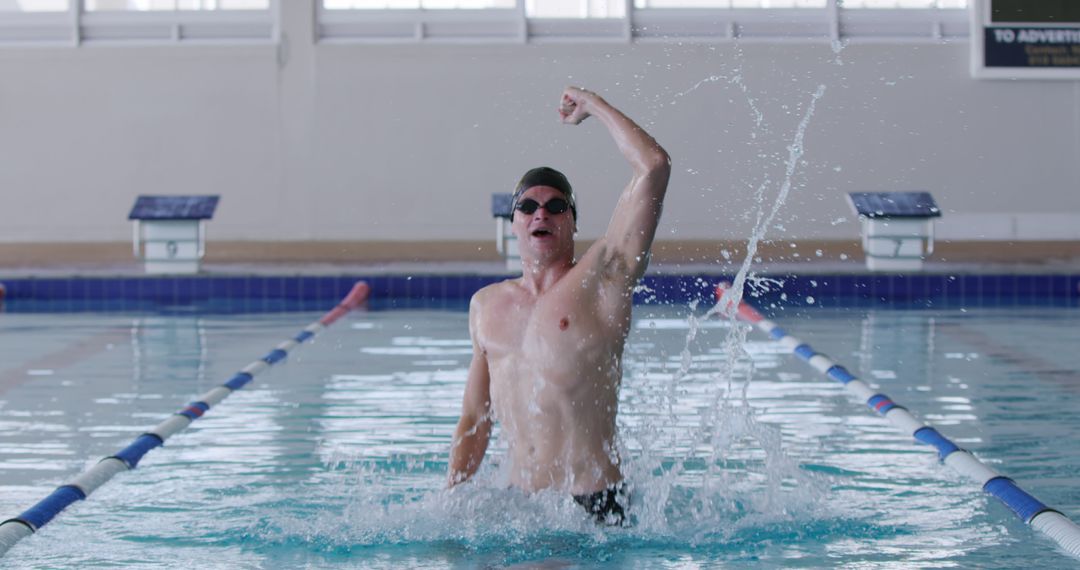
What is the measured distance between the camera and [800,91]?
13.5 meters

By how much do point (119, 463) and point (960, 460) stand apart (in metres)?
2.27

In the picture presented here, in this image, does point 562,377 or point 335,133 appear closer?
point 562,377

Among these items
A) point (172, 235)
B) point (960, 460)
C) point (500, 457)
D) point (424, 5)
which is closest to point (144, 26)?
point (424, 5)

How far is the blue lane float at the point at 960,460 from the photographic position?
3086mm

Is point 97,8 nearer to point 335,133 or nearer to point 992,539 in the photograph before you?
point 335,133

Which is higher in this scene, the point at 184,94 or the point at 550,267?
the point at 184,94

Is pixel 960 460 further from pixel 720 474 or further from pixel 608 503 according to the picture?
pixel 608 503

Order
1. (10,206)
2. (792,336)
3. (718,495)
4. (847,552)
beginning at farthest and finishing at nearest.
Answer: (10,206)
(792,336)
(718,495)
(847,552)

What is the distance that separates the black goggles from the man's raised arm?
0.10 m

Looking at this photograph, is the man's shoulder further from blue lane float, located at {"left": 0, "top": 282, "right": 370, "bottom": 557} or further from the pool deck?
the pool deck

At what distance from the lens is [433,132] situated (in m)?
13.5

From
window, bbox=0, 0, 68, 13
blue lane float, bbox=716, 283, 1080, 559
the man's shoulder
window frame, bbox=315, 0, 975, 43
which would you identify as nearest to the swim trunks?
the man's shoulder

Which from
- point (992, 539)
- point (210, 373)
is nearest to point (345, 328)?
point (210, 373)

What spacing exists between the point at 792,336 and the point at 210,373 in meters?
2.98
